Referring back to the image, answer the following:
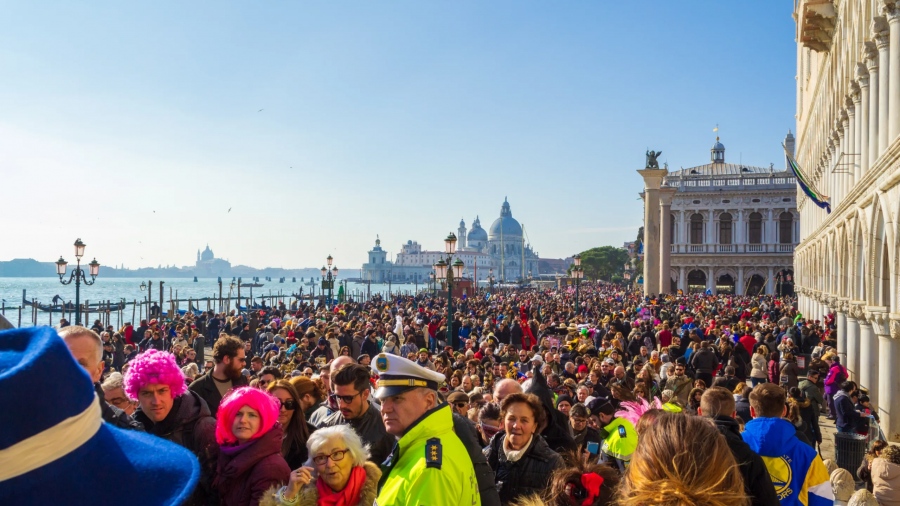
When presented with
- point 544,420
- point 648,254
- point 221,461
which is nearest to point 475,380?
point 544,420

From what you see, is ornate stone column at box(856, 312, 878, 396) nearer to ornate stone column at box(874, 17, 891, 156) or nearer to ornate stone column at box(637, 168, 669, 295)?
ornate stone column at box(874, 17, 891, 156)

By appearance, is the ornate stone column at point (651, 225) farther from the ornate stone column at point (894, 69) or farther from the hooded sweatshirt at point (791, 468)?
the hooded sweatshirt at point (791, 468)

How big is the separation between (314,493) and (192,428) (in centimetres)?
104

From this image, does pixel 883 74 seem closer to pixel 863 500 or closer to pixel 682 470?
pixel 863 500

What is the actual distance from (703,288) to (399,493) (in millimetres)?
60973

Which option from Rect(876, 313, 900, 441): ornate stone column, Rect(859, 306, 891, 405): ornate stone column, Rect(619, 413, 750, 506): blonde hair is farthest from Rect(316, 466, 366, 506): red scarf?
Rect(859, 306, 891, 405): ornate stone column

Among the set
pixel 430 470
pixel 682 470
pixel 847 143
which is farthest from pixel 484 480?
pixel 847 143

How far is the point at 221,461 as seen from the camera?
3797 millimetres

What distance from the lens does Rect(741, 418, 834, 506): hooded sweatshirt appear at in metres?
4.13

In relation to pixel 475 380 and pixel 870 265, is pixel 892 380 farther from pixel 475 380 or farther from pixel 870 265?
pixel 475 380

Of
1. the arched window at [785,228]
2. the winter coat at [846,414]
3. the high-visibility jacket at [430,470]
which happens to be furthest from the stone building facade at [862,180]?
the arched window at [785,228]

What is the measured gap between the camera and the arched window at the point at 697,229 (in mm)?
60094

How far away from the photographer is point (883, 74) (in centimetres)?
1195

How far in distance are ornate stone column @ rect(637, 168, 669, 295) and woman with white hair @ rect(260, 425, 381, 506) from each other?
1560 inches
